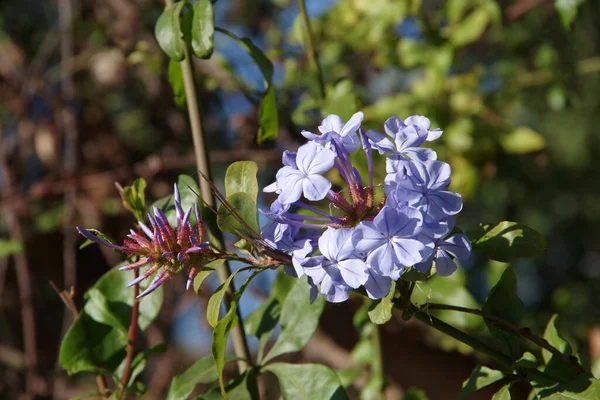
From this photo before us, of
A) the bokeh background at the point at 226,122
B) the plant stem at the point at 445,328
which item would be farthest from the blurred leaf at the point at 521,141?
the plant stem at the point at 445,328

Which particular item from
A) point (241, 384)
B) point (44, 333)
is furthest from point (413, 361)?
point (44, 333)

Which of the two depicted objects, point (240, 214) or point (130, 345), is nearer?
point (240, 214)

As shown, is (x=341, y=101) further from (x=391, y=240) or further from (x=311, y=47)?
(x=391, y=240)

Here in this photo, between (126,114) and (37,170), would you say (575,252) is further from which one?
(37,170)

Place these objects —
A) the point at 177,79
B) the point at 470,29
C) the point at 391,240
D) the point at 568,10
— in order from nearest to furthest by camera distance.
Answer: the point at 391,240 → the point at 177,79 → the point at 568,10 → the point at 470,29

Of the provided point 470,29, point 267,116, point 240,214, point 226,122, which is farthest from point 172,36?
point 226,122

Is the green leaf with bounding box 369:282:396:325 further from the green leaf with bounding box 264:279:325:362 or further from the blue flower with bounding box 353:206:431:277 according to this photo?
the green leaf with bounding box 264:279:325:362
